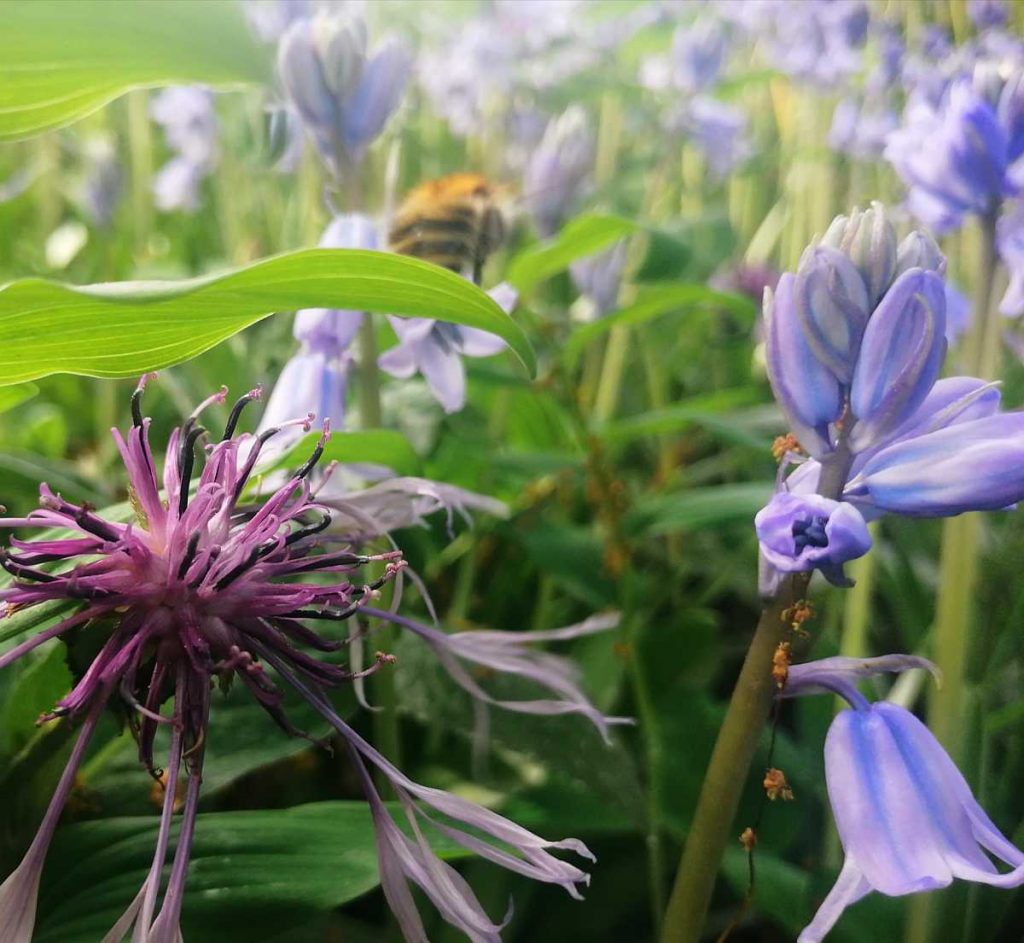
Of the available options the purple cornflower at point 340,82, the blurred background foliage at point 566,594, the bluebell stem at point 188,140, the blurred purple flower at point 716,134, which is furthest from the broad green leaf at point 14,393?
the bluebell stem at point 188,140

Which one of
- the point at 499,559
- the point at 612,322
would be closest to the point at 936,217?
the point at 612,322

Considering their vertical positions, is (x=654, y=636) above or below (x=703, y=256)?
below

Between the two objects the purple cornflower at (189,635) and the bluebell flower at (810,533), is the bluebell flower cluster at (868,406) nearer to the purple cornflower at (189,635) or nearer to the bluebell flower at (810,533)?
the bluebell flower at (810,533)

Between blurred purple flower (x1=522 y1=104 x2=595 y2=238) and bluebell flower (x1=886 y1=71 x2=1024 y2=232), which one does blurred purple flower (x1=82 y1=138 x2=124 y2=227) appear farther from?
bluebell flower (x1=886 y1=71 x2=1024 y2=232)

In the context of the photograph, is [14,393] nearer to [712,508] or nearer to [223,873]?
[223,873]

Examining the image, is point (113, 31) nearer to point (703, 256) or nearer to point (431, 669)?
point (431, 669)

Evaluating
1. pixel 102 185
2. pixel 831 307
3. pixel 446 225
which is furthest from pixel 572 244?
pixel 102 185
